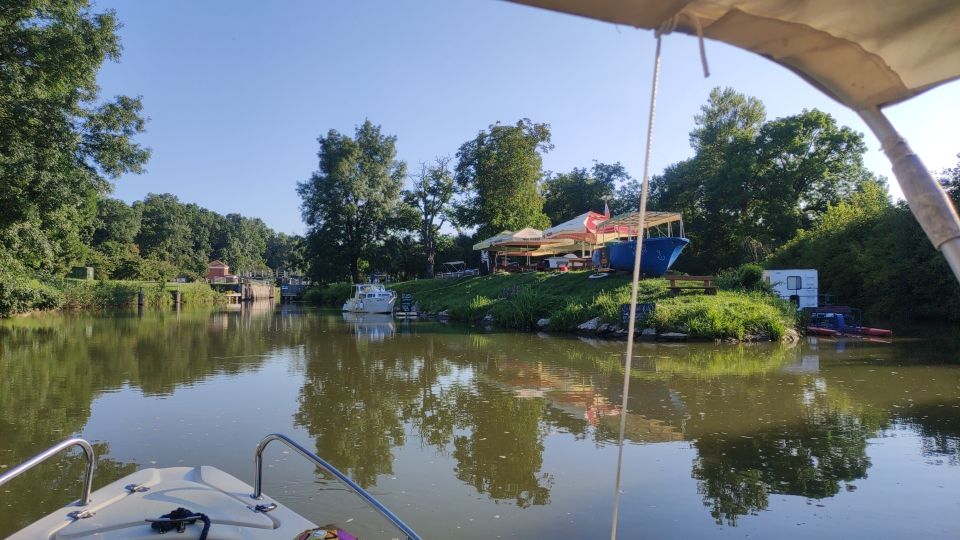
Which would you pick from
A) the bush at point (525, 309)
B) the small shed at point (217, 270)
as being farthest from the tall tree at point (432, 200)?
the small shed at point (217, 270)

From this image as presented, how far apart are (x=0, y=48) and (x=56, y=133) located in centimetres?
221

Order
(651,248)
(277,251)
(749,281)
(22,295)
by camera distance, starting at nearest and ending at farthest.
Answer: (749,281) → (651,248) → (22,295) → (277,251)

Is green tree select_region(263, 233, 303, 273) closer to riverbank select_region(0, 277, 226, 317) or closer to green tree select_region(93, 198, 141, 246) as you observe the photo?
green tree select_region(93, 198, 141, 246)

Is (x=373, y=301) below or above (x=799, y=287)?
below

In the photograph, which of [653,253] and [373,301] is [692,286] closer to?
[653,253]

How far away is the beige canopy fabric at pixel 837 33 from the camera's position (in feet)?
4.84

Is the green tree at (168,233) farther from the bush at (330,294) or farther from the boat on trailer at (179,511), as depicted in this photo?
the boat on trailer at (179,511)

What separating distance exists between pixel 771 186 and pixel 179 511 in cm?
3550

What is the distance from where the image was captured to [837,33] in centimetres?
159

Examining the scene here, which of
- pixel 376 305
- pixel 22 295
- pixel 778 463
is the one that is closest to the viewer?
pixel 778 463

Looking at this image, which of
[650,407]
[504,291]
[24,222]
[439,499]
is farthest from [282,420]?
[504,291]

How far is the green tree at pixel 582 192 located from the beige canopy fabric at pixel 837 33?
142 feet

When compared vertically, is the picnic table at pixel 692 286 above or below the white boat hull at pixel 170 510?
above

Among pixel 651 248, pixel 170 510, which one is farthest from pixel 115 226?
pixel 170 510
